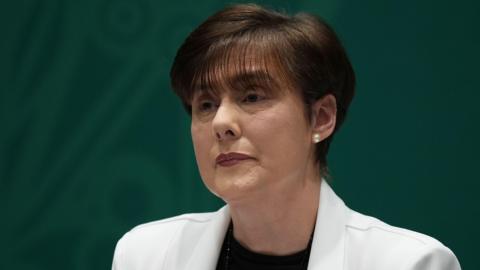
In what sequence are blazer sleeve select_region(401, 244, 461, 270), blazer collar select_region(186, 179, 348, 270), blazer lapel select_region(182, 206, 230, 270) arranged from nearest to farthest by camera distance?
blazer sleeve select_region(401, 244, 461, 270) < blazer collar select_region(186, 179, 348, 270) < blazer lapel select_region(182, 206, 230, 270)

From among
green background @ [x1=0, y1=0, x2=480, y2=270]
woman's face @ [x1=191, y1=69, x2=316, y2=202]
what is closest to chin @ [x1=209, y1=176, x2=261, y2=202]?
woman's face @ [x1=191, y1=69, x2=316, y2=202]

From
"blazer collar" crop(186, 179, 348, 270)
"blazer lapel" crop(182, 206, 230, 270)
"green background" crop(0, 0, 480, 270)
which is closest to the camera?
"blazer collar" crop(186, 179, 348, 270)

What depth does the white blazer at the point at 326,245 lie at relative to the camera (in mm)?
2002

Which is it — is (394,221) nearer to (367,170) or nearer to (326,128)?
(367,170)

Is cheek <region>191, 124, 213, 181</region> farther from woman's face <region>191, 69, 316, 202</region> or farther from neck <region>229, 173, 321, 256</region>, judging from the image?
neck <region>229, 173, 321, 256</region>

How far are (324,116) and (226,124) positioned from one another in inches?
13.2

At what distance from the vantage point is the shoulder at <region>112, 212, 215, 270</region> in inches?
92.0

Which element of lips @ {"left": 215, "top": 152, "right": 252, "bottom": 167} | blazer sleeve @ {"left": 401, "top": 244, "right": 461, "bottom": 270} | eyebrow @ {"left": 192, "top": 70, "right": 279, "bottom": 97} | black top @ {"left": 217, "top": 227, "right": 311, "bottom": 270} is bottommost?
black top @ {"left": 217, "top": 227, "right": 311, "bottom": 270}

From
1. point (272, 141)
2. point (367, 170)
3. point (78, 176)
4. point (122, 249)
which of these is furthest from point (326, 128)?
point (78, 176)

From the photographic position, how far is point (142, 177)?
2.93 metres

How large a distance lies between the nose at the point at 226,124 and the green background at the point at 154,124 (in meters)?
0.76

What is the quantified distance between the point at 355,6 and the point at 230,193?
996 mm

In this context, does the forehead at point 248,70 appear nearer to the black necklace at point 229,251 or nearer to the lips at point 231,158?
the lips at point 231,158

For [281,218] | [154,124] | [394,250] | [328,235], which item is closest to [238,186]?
[281,218]
